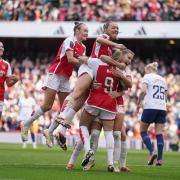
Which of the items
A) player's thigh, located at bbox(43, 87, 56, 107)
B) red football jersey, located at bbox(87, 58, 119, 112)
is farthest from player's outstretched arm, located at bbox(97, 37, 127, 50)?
A: player's thigh, located at bbox(43, 87, 56, 107)

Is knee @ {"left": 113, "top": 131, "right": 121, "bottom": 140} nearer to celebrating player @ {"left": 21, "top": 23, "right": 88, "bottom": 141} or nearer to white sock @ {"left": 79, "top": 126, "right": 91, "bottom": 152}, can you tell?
white sock @ {"left": 79, "top": 126, "right": 91, "bottom": 152}

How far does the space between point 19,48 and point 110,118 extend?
31.1m

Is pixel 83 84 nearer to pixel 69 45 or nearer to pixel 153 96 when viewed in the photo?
pixel 69 45

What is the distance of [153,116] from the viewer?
19391 millimetres

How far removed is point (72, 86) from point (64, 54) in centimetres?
2032

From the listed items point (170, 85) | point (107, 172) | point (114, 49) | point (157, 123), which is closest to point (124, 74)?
point (114, 49)

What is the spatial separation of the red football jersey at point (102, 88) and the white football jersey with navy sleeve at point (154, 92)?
423cm

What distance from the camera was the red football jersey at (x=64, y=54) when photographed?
55.4 feet

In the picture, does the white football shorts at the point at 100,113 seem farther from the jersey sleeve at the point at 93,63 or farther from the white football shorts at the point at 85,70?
the jersey sleeve at the point at 93,63

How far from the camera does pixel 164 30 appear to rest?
40.6m

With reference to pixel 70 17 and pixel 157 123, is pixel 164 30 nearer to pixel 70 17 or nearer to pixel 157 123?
pixel 70 17

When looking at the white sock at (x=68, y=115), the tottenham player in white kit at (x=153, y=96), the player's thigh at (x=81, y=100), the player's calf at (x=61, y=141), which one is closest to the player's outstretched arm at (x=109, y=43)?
the player's thigh at (x=81, y=100)

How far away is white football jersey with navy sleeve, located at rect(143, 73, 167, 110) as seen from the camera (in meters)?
19.3

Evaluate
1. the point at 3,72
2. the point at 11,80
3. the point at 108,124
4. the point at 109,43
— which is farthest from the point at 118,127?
the point at 3,72
